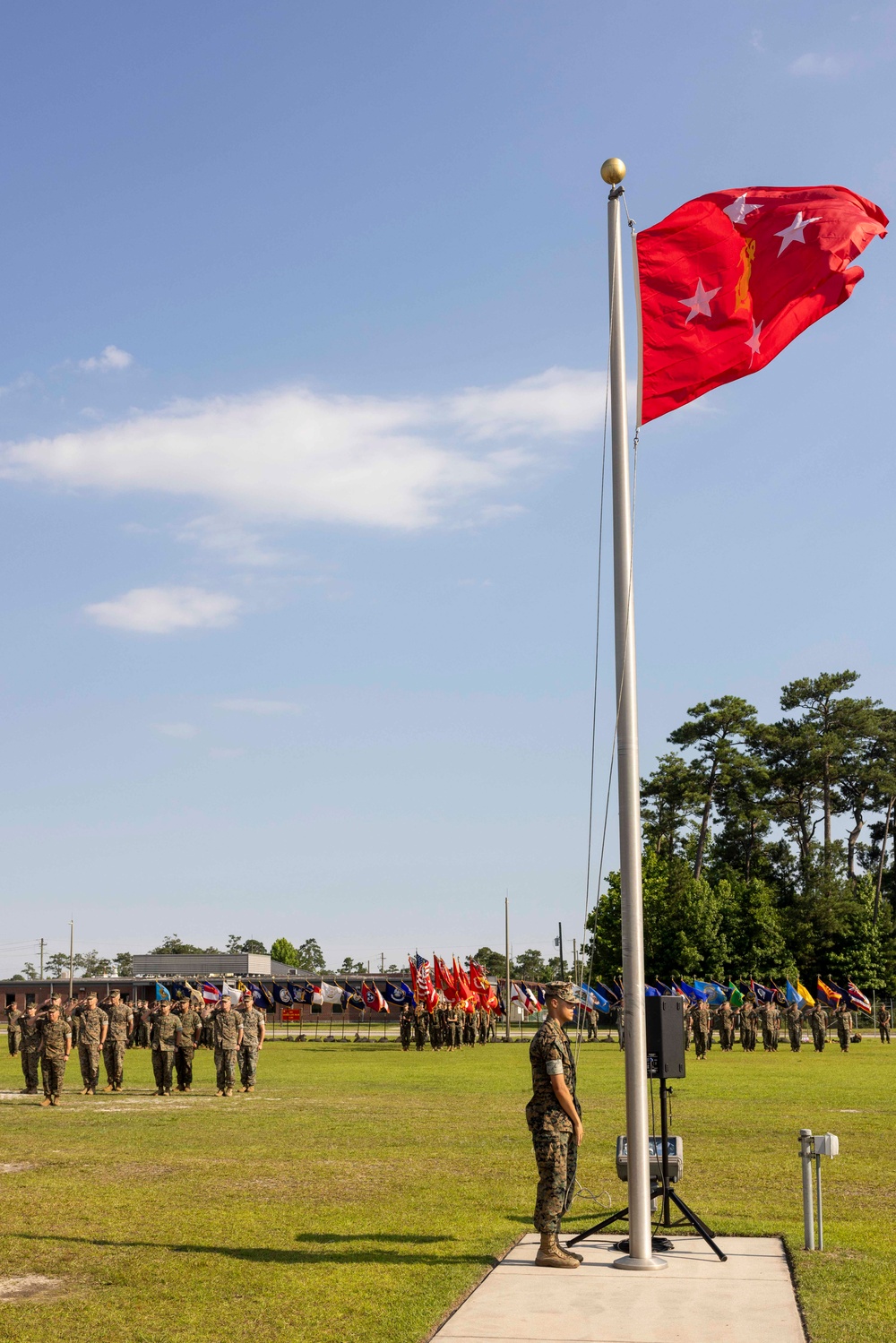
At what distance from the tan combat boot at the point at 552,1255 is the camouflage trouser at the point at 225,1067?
1616 centimetres

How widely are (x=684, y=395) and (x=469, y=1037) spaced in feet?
147

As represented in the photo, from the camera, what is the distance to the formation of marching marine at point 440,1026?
49.1 m

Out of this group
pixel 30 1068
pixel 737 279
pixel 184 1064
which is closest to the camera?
pixel 737 279

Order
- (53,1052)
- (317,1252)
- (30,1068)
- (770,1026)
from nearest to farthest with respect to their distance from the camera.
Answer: (317,1252)
(53,1052)
(30,1068)
(770,1026)

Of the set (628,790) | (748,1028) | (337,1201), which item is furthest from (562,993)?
(748,1028)

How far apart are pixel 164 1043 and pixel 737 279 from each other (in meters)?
19.7

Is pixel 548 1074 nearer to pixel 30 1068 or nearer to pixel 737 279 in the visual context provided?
pixel 737 279

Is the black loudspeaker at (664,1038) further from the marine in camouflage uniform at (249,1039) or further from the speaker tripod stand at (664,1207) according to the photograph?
the marine in camouflage uniform at (249,1039)

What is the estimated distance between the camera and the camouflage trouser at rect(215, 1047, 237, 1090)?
2464 centimetres

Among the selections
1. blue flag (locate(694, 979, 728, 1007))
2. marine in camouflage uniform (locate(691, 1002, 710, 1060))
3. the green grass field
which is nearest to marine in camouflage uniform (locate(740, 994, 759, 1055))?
marine in camouflage uniform (locate(691, 1002, 710, 1060))

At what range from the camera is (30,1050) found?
85.6 feet

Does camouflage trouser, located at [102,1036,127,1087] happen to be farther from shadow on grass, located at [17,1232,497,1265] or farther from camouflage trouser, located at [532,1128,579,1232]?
camouflage trouser, located at [532,1128,579,1232]

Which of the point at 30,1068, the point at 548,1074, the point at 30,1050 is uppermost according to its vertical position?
the point at 548,1074

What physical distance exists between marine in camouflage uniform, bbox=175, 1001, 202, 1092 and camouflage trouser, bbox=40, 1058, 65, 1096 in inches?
101
